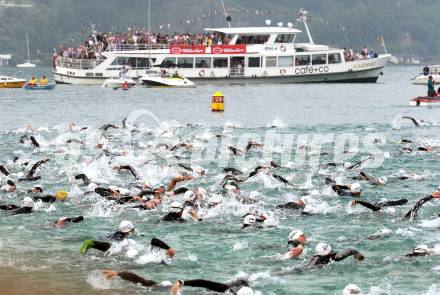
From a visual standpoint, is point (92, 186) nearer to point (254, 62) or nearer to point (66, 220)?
point (66, 220)

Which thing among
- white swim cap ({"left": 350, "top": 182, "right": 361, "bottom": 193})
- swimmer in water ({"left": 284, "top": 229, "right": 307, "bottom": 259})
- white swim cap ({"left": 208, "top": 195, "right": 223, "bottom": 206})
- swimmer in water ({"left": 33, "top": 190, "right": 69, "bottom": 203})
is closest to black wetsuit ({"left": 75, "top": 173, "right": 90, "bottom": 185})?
swimmer in water ({"left": 33, "top": 190, "right": 69, "bottom": 203})

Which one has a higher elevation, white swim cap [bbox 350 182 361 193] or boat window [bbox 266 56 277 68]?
white swim cap [bbox 350 182 361 193]

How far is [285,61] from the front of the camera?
111 m

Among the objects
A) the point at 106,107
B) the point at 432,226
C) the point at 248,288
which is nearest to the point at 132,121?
the point at 106,107

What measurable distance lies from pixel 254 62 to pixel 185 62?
339 inches

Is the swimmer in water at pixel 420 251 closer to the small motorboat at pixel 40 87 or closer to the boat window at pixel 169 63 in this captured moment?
the boat window at pixel 169 63

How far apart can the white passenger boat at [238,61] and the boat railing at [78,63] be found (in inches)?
5.0

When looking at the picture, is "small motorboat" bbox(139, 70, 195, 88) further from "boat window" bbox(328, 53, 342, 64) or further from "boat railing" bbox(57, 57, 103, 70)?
"boat window" bbox(328, 53, 342, 64)

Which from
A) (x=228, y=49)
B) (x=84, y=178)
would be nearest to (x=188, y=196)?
(x=84, y=178)

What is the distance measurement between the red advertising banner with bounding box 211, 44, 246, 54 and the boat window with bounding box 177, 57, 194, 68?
318 centimetres

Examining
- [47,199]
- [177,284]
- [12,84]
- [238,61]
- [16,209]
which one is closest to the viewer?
[177,284]

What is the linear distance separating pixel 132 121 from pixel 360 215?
131ft

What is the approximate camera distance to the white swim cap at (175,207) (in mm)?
25812

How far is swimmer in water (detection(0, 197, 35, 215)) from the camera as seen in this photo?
26938 mm
